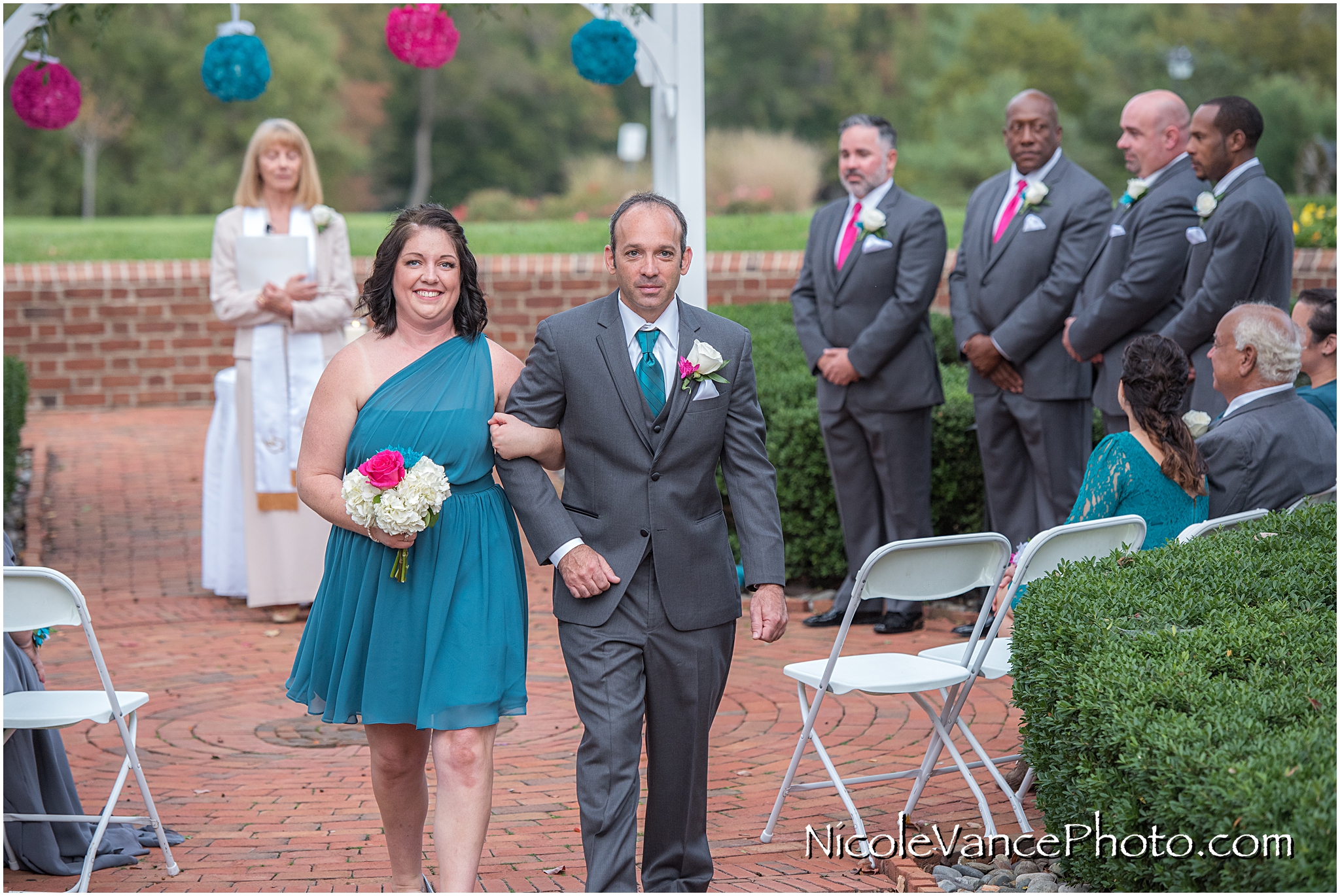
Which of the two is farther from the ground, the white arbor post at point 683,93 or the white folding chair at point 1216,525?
the white arbor post at point 683,93

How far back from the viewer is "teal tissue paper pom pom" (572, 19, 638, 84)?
298 inches

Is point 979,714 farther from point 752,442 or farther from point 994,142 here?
point 994,142

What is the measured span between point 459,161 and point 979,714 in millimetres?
30076

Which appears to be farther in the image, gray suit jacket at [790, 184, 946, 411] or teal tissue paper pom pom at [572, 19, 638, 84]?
teal tissue paper pom pom at [572, 19, 638, 84]

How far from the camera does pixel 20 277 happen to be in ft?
46.3

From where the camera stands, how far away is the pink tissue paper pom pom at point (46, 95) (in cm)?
743

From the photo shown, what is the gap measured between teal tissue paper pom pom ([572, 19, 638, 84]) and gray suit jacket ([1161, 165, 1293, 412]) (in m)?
3.20

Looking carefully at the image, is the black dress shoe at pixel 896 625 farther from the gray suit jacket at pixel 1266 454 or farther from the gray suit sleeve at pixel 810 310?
the gray suit jacket at pixel 1266 454

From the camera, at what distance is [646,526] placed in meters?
3.60

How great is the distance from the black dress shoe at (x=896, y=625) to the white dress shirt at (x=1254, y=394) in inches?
79.3

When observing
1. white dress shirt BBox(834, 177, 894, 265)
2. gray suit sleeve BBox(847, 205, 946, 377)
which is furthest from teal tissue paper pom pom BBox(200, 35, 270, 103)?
gray suit sleeve BBox(847, 205, 946, 377)

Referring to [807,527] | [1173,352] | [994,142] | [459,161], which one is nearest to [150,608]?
[807,527]

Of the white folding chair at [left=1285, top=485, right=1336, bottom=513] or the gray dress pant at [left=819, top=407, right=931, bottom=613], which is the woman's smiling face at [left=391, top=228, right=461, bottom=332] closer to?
the white folding chair at [left=1285, top=485, right=1336, bottom=513]

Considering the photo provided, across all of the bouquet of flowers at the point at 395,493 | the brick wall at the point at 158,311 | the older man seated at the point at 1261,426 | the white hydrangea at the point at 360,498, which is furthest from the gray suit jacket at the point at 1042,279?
the brick wall at the point at 158,311
